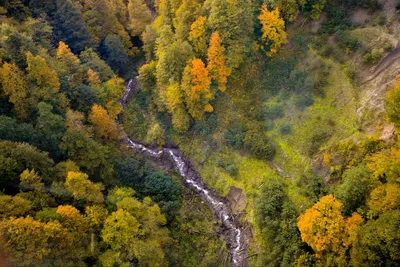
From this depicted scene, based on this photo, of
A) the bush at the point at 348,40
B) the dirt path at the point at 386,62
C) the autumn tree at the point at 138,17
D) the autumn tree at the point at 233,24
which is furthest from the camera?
the autumn tree at the point at 138,17

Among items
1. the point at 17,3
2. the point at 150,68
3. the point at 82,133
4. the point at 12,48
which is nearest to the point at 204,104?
the point at 150,68

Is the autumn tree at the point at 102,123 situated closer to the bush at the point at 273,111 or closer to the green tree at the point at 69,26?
the green tree at the point at 69,26

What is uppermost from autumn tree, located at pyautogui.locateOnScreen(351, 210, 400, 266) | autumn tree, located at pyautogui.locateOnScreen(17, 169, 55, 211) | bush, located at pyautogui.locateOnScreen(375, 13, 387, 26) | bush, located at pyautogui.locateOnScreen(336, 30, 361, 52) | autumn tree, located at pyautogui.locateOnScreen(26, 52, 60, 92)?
bush, located at pyautogui.locateOnScreen(375, 13, 387, 26)

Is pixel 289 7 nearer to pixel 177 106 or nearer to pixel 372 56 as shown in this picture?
pixel 372 56

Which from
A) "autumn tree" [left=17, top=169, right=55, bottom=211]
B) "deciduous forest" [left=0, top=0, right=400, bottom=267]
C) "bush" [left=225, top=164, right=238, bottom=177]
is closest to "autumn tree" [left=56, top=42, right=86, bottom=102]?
"deciduous forest" [left=0, top=0, right=400, bottom=267]

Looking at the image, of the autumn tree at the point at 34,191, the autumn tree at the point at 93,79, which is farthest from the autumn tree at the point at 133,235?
the autumn tree at the point at 93,79

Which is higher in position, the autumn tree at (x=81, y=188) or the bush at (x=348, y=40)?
the bush at (x=348, y=40)

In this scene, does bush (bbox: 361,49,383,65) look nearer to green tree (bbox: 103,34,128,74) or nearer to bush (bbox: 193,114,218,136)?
bush (bbox: 193,114,218,136)
